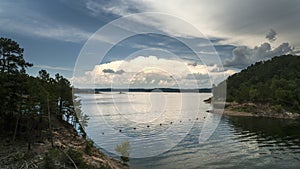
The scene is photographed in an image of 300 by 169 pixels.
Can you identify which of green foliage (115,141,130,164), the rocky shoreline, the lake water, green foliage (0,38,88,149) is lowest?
the lake water

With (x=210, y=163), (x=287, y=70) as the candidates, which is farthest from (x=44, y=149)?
(x=287, y=70)

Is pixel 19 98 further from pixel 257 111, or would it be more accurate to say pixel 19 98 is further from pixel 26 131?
pixel 257 111

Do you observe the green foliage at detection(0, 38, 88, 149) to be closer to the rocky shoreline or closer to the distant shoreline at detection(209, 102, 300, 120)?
the rocky shoreline

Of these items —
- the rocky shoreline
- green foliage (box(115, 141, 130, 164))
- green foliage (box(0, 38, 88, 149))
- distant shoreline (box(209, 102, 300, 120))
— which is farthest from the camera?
distant shoreline (box(209, 102, 300, 120))

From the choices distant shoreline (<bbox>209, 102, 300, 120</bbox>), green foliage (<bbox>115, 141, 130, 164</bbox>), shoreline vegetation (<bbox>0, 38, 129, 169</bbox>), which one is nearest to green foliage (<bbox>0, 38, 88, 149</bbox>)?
shoreline vegetation (<bbox>0, 38, 129, 169</bbox>)

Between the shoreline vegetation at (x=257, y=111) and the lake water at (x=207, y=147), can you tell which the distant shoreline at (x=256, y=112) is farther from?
the lake water at (x=207, y=147)

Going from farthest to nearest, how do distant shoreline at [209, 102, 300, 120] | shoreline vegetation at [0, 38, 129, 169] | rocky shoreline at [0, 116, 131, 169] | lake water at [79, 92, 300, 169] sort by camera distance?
distant shoreline at [209, 102, 300, 120], lake water at [79, 92, 300, 169], shoreline vegetation at [0, 38, 129, 169], rocky shoreline at [0, 116, 131, 169]

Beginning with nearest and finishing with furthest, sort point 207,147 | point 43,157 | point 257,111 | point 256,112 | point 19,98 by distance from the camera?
point 43,157, point 19,98, point 207,147, point 256,112, point 257,111

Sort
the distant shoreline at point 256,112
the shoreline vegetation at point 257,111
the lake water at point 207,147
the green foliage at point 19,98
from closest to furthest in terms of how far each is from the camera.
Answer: the green foliage at point 19,98
the lake water at point 207,147
the distant shoreline at point 256,112
the shoreline vegetation at point 257,111

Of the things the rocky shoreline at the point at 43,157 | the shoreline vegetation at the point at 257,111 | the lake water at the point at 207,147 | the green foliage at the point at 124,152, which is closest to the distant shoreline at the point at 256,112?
the shoreline vegetation at the point at 257,111

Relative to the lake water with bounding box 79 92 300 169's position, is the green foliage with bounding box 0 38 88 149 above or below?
above

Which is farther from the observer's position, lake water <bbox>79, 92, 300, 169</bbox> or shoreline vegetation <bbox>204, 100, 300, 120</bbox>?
→ shoreline vegetation <bbox>204, 100, 300, 120</bbox>

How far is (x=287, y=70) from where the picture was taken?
17838 centimetres

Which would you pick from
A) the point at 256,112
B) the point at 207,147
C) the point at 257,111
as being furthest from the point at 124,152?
the point at 257,111
